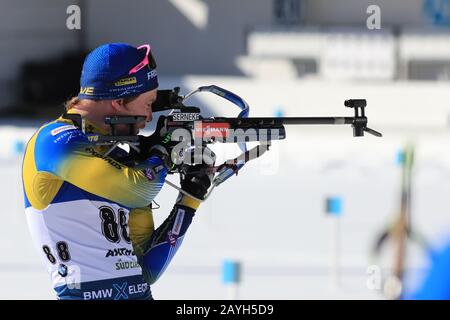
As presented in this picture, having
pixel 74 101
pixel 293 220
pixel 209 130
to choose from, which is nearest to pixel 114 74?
pixel 74 101

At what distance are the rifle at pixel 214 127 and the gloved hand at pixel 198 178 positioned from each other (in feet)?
0.05

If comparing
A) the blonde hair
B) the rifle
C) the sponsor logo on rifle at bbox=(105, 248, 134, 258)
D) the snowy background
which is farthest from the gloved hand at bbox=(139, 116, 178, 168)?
the snowy background

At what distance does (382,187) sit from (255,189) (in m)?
1.01

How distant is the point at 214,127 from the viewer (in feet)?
9.16

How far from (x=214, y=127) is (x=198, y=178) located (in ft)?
0.51

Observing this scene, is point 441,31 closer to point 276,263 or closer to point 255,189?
point 255,189

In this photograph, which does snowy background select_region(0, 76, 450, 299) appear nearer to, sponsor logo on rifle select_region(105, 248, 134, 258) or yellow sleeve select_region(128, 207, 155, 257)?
yellow sleeve select_region(128, 207, 155, 257)

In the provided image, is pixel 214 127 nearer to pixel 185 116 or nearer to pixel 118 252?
pixel 185 116

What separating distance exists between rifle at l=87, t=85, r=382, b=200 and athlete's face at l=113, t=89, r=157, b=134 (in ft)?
0.10

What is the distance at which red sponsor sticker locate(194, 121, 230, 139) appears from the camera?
9.14 feet

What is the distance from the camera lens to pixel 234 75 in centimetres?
1942

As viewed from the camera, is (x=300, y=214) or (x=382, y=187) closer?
(x=300, y=214)

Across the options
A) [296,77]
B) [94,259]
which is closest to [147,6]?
[296,77]

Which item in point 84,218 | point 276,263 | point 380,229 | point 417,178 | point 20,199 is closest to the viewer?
point 84,218
